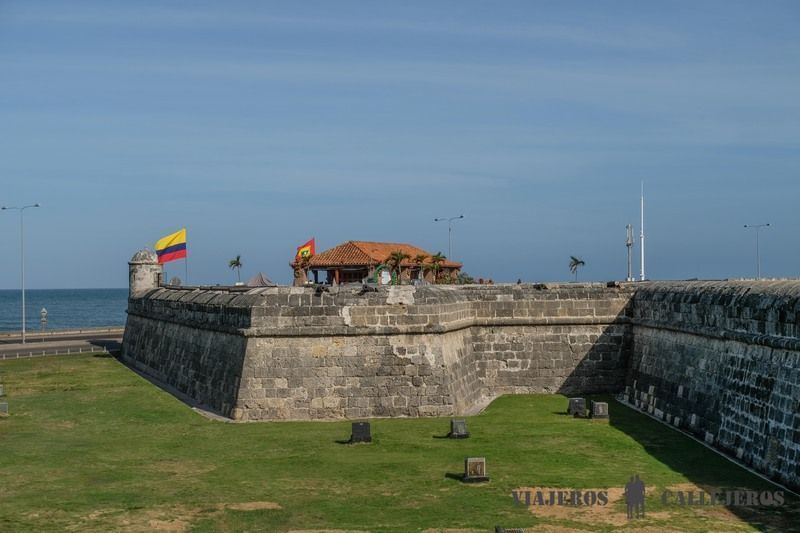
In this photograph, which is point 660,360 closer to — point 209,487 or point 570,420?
point 570,420

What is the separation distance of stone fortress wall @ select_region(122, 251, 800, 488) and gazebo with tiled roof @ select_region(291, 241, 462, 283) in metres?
26.0

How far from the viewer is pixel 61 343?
52969mm

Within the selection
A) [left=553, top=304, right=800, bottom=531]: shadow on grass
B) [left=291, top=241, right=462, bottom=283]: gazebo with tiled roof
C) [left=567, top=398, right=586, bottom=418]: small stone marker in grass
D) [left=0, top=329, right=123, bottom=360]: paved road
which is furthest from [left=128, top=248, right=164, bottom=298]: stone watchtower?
[left=567, top=398, right=586, bottom=418]: small stone marker in grass

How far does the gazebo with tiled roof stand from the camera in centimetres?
6038

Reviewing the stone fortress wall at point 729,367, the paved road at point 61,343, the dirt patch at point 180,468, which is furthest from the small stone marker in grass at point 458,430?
the paved road at point 61,343

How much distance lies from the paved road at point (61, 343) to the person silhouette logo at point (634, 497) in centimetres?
3400

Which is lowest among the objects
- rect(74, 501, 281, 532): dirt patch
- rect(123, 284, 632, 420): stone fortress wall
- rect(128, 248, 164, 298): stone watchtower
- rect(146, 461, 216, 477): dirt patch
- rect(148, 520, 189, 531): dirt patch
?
rect(148, 520, 189, 531): dirt patch

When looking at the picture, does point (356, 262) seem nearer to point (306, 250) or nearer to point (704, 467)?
point (306, 250)

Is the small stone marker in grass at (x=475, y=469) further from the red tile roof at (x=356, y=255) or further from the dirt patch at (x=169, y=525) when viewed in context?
the red tile roof at (x=356, y=255)

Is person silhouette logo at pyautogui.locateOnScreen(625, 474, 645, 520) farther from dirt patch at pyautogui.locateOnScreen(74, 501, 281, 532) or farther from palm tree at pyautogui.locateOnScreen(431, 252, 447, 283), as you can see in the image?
palm tree at pyautogui.locateOnScreen(431, 252, 447, 283)

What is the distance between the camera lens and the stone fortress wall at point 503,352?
18.8 m

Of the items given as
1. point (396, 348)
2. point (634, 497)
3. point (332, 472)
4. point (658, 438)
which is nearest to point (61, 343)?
point (396, 348)

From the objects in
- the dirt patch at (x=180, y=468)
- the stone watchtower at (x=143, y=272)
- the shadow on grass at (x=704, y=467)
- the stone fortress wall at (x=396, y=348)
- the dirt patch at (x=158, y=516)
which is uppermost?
the stone watchtower at (x=143, y=272)

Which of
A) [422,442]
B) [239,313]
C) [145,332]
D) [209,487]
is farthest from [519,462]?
[145,332]
